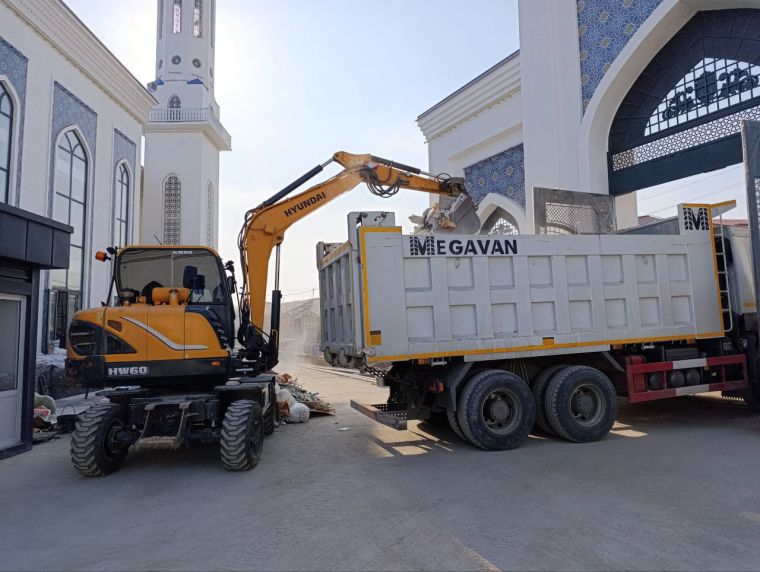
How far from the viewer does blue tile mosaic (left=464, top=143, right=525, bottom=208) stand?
14594 mm

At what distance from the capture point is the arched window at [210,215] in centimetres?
2514

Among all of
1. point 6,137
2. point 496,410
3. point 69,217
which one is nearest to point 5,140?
point 6,137

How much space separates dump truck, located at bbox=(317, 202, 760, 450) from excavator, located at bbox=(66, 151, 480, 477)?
135cm

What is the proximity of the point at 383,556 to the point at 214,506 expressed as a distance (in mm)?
1865

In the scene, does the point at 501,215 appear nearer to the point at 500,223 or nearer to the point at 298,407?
the point at 500,223

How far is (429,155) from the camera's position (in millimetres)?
17859

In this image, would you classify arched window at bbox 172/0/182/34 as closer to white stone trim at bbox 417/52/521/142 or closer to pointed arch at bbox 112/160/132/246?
pointed arch at bbox 112/160/132/246

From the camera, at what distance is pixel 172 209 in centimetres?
2380

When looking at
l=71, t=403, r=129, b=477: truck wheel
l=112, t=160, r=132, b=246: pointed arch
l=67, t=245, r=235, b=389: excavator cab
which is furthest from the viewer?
l=112, t=160, r=132, b=246: pointed arch

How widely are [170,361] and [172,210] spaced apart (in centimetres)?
1950

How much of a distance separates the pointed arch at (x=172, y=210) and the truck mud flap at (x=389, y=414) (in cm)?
1852

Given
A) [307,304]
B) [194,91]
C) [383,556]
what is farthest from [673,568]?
[307,304]

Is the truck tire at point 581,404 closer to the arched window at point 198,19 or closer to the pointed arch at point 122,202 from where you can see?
the pointed arch at point 122,202

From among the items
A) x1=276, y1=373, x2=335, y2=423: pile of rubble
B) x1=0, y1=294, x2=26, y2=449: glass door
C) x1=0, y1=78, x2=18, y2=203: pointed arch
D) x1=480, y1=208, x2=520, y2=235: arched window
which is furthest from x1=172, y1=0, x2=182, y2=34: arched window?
x1=0, y1=294, x2=26, y2=449: glass door
